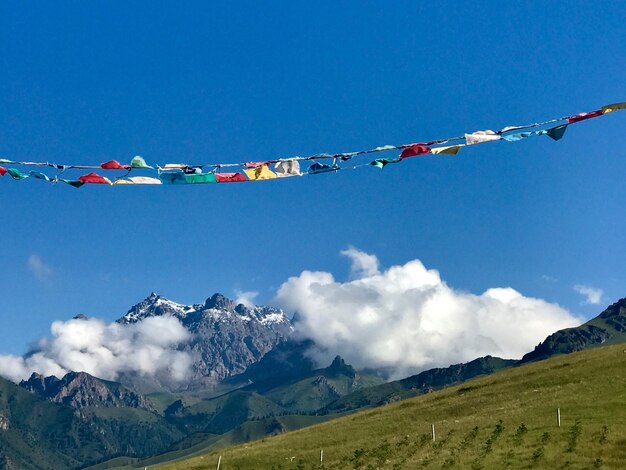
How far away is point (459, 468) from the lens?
174 feet

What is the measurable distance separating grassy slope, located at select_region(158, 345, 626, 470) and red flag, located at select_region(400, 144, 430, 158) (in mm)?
28410

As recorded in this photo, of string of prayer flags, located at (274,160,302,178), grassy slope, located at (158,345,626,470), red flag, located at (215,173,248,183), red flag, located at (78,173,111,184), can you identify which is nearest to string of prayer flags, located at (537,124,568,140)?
string of prayer flags, located at (274,160,302,178)

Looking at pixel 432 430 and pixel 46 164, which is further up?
pixel 46 164

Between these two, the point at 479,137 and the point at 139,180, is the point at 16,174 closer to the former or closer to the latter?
the point at 139,180

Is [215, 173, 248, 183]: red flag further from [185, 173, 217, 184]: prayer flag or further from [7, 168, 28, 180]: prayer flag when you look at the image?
[7, 168, 28, 180]: prayer flag

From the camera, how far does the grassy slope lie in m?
53.2

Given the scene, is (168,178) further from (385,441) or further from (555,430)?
(385,441)

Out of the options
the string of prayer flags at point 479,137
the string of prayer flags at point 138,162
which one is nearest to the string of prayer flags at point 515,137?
the string of prayer flags at point 479,137

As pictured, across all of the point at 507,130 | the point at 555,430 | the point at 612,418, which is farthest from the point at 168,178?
the point at 612,418

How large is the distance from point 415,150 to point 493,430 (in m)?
39.0

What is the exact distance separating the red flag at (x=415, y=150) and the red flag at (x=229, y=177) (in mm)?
7533

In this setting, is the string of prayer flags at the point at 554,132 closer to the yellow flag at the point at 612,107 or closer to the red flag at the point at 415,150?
the yellow flag at the point at 612,107

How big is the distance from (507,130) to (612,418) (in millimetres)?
37311

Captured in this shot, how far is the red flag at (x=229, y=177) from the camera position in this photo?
32.8 meters
